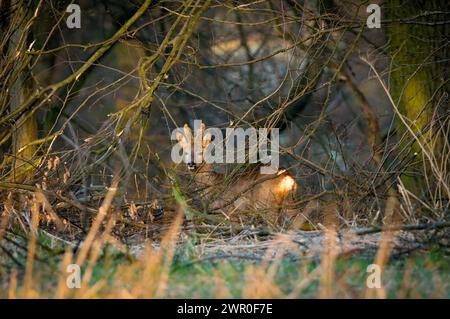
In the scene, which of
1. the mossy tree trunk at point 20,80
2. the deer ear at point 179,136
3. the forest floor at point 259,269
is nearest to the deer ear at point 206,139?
the deer ear at point 179,136

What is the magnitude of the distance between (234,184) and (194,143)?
1950 millimetres

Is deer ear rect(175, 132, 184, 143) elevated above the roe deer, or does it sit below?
above

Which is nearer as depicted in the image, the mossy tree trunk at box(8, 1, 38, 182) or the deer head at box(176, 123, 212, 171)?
the mossy tree trunk at box(8, 1, 38, 182)

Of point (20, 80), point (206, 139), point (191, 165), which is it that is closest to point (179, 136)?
point (206, 139)

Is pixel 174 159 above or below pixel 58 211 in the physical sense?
above

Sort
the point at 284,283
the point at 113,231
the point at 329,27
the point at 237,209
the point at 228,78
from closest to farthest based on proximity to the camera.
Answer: the point at 284,283 → the point at 113,231 → the point at 237,209 → the point at 329,27 → the point at 228,78

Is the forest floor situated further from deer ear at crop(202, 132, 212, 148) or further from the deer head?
deer ear at crop(202, 132, 212, 148)

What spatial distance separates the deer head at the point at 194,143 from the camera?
40.1 feet

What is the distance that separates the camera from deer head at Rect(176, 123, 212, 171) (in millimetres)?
12209

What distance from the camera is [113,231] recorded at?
27.6ft

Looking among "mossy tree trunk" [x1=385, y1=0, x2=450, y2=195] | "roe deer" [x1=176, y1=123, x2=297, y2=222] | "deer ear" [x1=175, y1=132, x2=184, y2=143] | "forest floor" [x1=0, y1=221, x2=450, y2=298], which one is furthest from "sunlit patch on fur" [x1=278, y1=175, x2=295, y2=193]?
"forest floor" [x1=0, y1=221, x2=450, y2=298]

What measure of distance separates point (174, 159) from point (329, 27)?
3.56 meters
